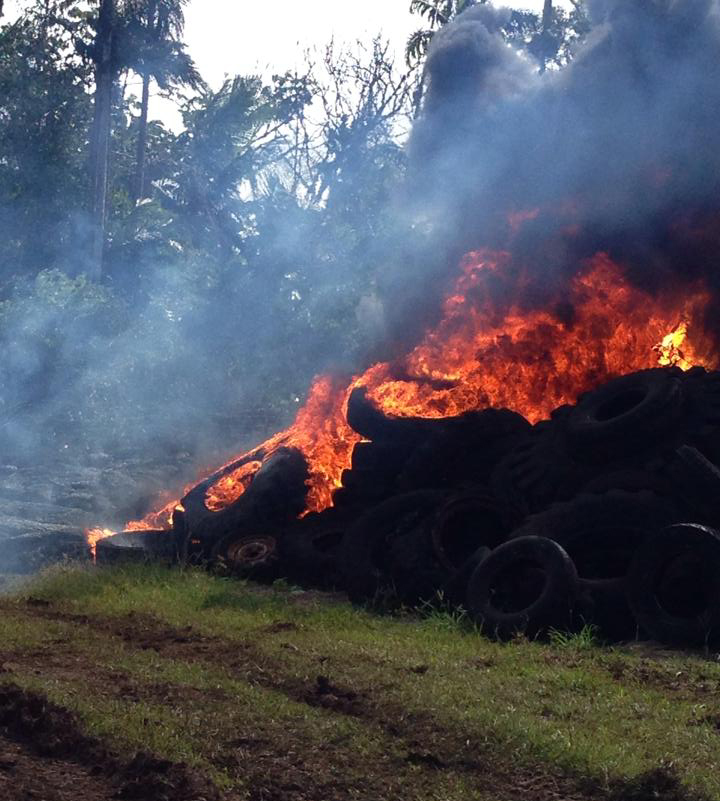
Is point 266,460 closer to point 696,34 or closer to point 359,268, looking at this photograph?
point 696,34

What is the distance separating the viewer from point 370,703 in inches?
331

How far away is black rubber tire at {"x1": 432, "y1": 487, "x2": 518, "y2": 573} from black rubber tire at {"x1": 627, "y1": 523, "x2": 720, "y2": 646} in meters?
2.58

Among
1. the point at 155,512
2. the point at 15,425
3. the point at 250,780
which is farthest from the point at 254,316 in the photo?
the point at 250,780

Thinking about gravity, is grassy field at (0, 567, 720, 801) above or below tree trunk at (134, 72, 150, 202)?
below

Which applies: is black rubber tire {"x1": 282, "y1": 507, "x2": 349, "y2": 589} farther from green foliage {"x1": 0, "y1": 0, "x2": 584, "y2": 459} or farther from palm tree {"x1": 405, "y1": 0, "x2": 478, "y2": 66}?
palm tree {"x1": 405, "y1": 0, "x2": 478, "y2": 66}

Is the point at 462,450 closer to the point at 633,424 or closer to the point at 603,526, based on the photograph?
the point at 633,424

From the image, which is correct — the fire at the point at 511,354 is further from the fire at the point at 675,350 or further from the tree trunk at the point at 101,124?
the tree trunk at the point at 101,124

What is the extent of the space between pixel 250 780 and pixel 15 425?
777 inches

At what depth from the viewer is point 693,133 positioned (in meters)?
18.2

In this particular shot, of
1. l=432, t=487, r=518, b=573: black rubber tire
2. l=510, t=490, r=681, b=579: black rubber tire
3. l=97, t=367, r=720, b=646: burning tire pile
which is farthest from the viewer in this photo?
l=432, t=487, r=518, b=573: black rubber tire

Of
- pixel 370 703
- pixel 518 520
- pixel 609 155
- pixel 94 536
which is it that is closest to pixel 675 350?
pixel 609 155

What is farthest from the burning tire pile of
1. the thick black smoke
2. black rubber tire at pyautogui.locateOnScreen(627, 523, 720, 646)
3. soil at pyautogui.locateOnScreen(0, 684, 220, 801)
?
soil at pyautogui.locateOnScreen(0, 684, 220, 801)

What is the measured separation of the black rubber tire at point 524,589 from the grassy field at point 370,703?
0.34m

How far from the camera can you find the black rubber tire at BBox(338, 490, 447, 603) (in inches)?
537
